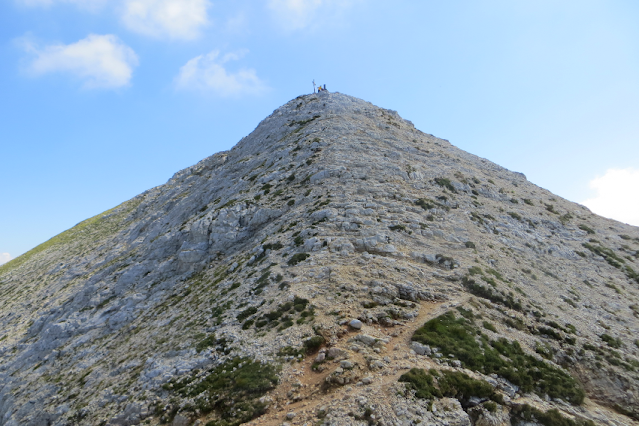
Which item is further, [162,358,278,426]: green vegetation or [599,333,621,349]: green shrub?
[599,333,621,349]: green shrub

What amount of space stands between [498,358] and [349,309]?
28.4 feet

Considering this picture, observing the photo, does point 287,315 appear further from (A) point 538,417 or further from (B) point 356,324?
(A) point 538,417

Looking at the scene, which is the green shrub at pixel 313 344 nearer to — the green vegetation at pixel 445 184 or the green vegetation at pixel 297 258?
the green vegetation at pixel 297 258

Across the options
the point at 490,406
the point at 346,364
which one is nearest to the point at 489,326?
the point at 490,406

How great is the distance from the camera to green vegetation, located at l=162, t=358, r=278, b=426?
15.9m

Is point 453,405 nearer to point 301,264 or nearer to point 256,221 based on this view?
point 301,264

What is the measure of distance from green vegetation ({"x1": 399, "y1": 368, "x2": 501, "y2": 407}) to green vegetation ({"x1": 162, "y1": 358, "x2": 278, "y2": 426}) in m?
6.91

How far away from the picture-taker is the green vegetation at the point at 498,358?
688 inches

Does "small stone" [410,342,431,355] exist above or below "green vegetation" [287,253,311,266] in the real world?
below

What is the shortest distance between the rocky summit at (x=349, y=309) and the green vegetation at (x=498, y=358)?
0.35 ft

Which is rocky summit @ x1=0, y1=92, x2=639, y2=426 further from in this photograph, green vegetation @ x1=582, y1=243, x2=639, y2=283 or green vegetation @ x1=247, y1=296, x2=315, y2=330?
green vegetation @ x1=582, y1=243, x2=639, y2=283

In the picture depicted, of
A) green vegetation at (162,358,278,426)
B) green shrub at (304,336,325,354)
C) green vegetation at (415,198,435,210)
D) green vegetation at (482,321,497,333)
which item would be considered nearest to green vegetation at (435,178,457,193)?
green vegetation at (415,198,435,210)

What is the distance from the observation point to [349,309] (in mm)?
21344

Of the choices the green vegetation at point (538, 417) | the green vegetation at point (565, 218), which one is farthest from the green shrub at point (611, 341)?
the green vegetation at point (565, 218)
